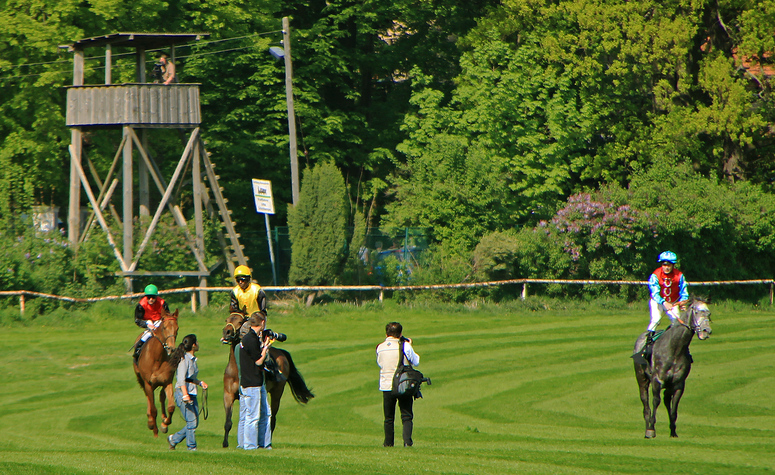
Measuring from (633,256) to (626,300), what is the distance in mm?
A: 1602

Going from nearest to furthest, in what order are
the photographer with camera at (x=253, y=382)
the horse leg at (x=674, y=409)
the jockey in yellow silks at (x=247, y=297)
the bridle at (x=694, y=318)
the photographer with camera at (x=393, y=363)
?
1. the photographer with camera at (x=253, y=382)
2. the photographer with camera at (x=393, y=363)
3. the bridle at (x=694, y=318)
4. the horse leg at (x=674, y=409)
5. the jockey in yellow silks at (x=247, y=297)

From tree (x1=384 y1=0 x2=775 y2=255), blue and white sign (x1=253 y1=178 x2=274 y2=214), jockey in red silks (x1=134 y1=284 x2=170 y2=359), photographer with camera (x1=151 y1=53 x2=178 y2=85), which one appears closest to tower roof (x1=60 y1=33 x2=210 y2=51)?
photographer with camera (x1=151 y1=53 x2=178 y2=85)

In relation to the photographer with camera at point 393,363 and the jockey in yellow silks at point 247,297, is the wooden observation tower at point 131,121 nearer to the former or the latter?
the jockey in yellow silks at point 247,297

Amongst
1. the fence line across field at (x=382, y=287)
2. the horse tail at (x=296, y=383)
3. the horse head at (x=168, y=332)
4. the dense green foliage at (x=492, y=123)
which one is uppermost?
the dense green foliage at (x=492, y=123)

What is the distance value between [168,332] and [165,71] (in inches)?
686

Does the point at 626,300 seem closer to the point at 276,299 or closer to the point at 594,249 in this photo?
the point at 594,249

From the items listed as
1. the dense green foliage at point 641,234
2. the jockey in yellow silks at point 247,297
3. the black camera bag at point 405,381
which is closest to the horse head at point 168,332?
the jockey in yellow silks at point 247,297

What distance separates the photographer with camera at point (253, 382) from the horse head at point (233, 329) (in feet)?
1.53

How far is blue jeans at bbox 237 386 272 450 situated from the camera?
12.1 m

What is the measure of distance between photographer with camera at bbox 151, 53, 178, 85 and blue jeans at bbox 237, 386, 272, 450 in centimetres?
1902

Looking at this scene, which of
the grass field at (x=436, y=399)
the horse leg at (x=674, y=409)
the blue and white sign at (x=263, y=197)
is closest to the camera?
the grass field at (x=436, y=399)

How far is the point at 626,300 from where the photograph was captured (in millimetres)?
31625

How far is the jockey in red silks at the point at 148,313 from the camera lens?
14.7 meters

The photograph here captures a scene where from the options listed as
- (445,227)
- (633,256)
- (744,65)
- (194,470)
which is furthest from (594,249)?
(194,470)
